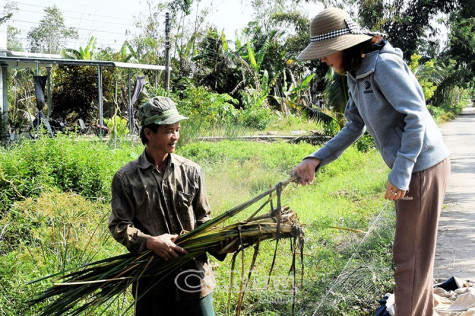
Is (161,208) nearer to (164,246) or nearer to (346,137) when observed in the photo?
(164,246)

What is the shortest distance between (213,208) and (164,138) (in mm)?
4713

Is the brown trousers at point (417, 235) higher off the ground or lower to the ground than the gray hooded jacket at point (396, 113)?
lower

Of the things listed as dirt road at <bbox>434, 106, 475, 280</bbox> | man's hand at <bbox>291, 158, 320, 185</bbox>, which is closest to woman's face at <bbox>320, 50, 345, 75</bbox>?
man's hand at <bbox>291, 158, 320, 185</bbox>

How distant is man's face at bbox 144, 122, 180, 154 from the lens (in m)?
2.80

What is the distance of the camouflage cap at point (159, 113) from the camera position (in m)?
2.76

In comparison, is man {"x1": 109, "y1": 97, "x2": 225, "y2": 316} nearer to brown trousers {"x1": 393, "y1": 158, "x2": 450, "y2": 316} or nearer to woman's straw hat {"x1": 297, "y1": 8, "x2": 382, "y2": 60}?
woman's straw hat {"x1": 297, "y1": 8, "x2": 382, "y2": 60}

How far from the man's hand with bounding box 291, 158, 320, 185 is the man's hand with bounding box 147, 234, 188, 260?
79 centimetres

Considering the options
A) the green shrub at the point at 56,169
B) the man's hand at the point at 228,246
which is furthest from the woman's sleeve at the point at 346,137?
the green shrub at the point at 56,169

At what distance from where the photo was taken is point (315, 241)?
19.0 ft

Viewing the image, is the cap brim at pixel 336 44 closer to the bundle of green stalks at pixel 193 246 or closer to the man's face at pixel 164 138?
the bundle of green stalks at pixel 193 246

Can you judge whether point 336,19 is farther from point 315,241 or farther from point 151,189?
point 315,241

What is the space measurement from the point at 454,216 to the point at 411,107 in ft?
18.0

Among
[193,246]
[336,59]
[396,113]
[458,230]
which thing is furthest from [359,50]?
[458,230]

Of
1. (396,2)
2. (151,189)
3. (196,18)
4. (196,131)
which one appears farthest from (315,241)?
(396,2)
